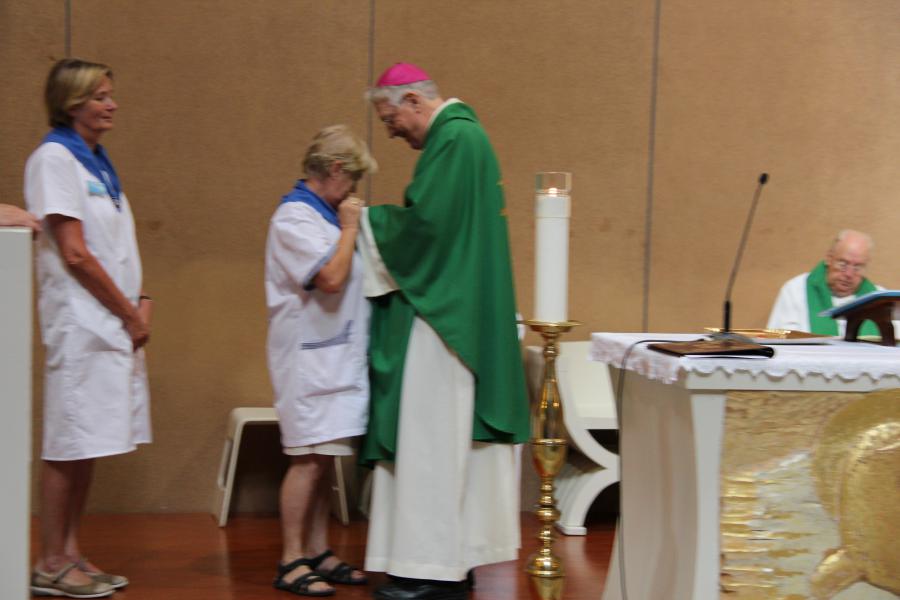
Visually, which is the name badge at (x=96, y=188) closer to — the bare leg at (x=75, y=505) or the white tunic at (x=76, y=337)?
the white tunic at (x=76, y=337)

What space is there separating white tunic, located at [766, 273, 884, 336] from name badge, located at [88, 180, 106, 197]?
10.7ft

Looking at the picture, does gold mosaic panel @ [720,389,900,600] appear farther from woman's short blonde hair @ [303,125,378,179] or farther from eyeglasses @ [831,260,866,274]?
eyeglasses @ [831,260,866,274]

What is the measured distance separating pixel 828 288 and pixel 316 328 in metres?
2.81

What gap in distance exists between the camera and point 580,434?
4.80 m

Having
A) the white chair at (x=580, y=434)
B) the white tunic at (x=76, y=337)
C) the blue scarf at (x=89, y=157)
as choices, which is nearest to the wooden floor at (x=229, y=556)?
the white chair at (x=580, y=434)

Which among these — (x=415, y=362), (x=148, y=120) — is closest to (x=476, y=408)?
(x=415, y=362)

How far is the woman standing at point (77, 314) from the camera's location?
137 inches

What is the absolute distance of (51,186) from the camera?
3.44 metres

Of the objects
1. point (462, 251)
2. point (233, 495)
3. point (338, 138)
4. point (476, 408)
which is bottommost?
point (233, 495)

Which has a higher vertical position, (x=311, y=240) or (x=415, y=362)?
(x=311, y=240)

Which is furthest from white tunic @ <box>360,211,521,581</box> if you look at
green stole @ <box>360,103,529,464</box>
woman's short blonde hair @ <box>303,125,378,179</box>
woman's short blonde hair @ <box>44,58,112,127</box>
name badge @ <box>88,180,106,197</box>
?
woman's short blonde hair @ <box>44,58,112,127</box>

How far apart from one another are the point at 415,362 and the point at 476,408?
10.1 inches

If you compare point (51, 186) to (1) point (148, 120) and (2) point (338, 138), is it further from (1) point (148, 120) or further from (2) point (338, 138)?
(1) point (148, 120)

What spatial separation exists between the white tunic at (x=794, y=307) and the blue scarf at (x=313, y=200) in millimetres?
2545
